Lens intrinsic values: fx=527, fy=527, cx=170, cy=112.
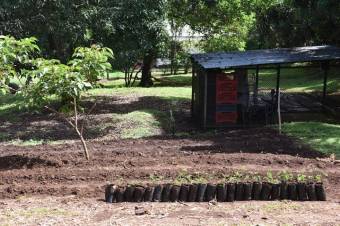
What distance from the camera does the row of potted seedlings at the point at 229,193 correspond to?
891cm

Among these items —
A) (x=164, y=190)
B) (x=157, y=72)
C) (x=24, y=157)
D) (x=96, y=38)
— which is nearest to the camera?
(x=164, y=190)

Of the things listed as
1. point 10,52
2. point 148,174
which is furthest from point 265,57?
point 10,52

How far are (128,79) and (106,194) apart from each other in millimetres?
21281

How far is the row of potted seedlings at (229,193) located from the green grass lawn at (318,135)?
3463 millimetres

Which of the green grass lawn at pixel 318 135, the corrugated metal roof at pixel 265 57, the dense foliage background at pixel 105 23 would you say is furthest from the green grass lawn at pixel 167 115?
the corrugated metal roof at pixel 265 57

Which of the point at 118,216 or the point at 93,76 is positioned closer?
the point at 118,216

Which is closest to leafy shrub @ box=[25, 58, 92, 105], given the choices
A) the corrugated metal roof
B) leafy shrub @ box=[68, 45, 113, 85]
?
leafy shrub @ box=[68, 45, 113, 85]

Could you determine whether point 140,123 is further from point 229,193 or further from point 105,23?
point 229,193

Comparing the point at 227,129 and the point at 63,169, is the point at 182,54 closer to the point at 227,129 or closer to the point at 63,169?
the point at 227,129

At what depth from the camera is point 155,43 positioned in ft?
64.4

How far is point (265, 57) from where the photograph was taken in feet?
56.4

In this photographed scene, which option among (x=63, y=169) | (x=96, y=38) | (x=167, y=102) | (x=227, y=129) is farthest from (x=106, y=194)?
(x=167, y=102)

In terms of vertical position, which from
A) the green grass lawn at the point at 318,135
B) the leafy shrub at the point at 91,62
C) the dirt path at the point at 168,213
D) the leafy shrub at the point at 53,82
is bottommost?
the dirt path at the point at 168,213

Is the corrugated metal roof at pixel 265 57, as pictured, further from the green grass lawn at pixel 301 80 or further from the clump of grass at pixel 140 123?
the green grass lawn at pixel 301 80
